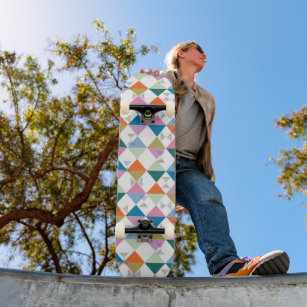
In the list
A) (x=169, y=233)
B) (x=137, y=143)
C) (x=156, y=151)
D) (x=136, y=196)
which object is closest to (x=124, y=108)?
(x=137, y=143)

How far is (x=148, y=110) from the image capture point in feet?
7.54

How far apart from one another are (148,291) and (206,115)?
5.04ft

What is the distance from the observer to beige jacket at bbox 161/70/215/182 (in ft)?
8.73

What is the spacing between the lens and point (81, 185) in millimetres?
7578

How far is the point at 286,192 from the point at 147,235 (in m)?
6.80

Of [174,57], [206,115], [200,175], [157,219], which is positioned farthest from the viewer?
[174,57]

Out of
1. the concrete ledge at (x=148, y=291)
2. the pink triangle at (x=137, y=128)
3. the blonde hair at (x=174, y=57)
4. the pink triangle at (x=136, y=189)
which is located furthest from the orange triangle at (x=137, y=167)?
the blonde hair at (x=174, y=57)

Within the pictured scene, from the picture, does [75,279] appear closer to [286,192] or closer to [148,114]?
[148,114]

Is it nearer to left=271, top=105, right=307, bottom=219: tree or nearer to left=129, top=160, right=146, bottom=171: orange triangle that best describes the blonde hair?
left=129, top=160, right=146, bottom=171: orange triangle

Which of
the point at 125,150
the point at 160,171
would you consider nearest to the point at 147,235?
the point at 160,171

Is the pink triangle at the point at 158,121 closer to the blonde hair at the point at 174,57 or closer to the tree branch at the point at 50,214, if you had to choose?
the blonde hair at the point at 174,57

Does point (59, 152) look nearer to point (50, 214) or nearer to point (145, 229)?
point (50, 214)

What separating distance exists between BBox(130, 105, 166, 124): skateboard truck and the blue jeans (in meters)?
0.42

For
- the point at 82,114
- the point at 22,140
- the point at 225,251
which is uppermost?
the point at 82,114
